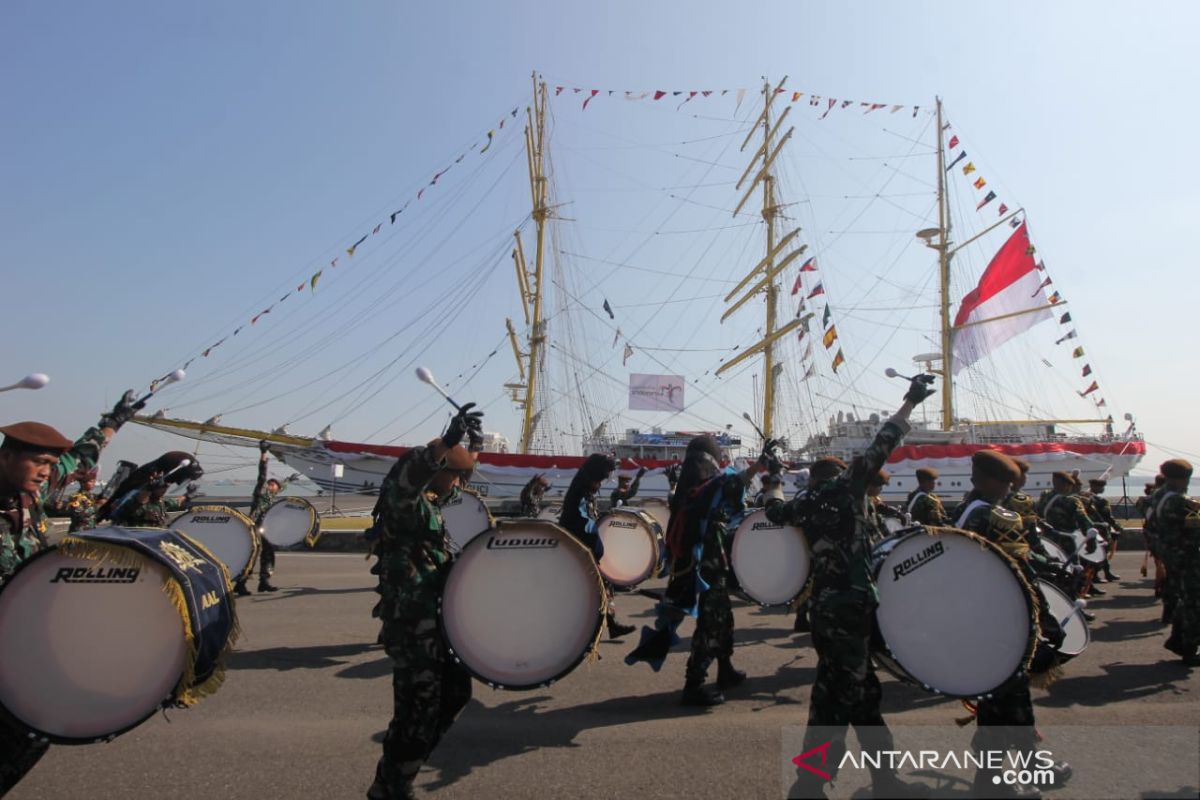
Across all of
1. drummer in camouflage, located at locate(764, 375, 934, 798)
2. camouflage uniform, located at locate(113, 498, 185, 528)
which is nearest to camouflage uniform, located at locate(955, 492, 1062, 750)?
drummer in camouflage, located at locate(764, 375, 934, 798)

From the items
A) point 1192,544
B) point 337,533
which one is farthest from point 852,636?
point 337,533

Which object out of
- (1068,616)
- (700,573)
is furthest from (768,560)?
(1068,616)

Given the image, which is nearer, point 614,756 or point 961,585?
point 961,585

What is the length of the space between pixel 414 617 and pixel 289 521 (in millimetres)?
8682

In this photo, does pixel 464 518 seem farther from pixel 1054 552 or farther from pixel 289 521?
pixel 1054 552

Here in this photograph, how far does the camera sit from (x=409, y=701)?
2881 millimetres

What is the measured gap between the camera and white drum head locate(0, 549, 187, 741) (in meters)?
2.46

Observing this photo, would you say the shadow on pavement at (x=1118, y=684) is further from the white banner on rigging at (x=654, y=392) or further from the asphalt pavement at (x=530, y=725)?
the white banner on rigging at (x=654, y=392)

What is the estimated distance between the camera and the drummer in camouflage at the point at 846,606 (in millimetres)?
3131

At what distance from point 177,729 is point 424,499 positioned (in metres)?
2.63

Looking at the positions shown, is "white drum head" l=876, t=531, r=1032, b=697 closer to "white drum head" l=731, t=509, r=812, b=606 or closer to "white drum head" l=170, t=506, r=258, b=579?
"white drum head" l=731, t=509, r=812, b=606

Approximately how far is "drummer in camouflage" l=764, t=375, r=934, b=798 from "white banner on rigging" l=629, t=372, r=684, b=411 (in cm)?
3662

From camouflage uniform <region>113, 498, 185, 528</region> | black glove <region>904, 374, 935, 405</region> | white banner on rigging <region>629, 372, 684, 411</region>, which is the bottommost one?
camouflage uniform <region>113, 498, 185, 528</region>

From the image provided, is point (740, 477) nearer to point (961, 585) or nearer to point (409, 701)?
point (961, 585)
